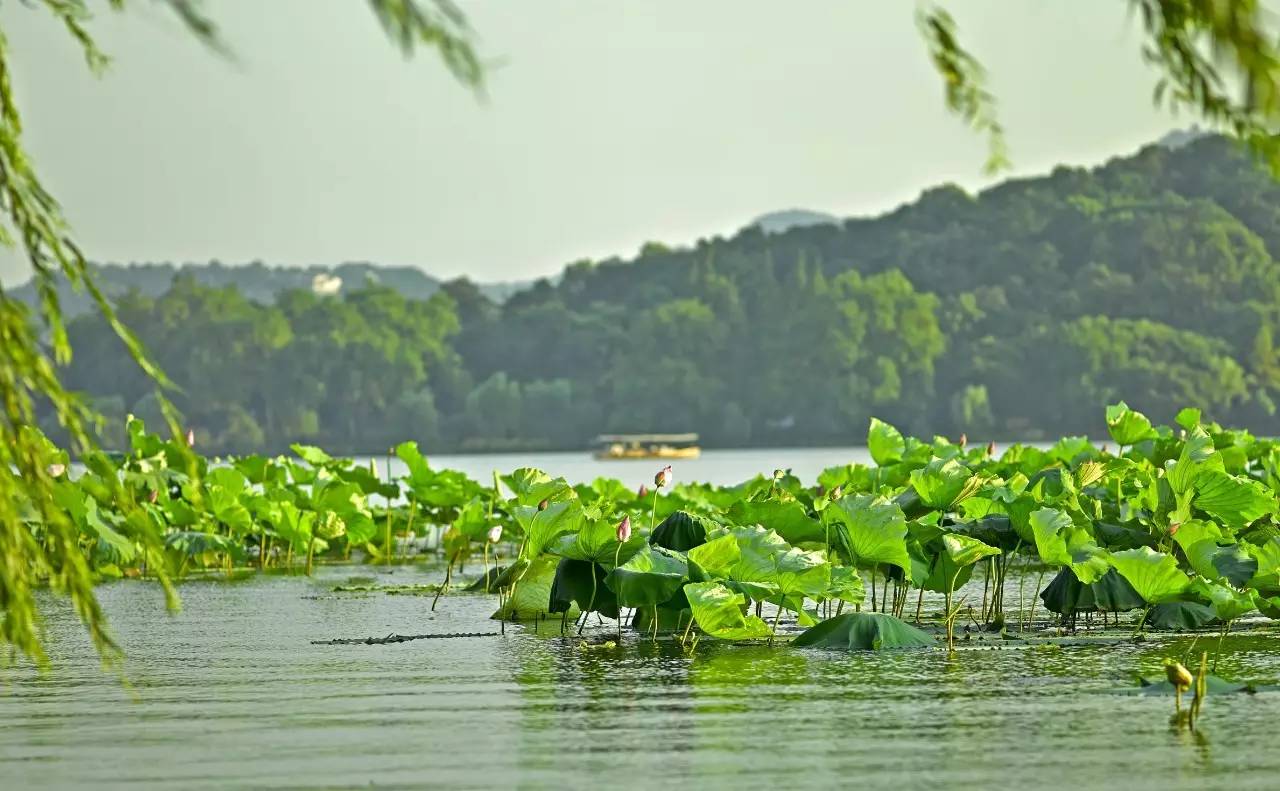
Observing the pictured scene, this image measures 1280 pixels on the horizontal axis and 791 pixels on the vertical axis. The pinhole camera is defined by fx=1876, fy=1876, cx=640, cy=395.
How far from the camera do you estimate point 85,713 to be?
5449 mm

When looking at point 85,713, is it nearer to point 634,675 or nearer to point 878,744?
point 634,675

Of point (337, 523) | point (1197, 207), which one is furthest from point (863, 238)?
point (337, 523)

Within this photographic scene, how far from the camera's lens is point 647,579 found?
623cm

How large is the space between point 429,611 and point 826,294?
3257 inches

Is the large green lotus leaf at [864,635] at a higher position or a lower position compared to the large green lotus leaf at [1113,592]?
lower

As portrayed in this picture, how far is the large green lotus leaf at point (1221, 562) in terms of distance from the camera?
673 centimetres

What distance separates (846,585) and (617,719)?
1610 millimetres

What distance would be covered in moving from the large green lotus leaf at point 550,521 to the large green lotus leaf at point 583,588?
0.11m

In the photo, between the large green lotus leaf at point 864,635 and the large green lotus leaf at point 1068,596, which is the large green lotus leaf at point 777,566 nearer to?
the large green lotus leaf at point 864,635

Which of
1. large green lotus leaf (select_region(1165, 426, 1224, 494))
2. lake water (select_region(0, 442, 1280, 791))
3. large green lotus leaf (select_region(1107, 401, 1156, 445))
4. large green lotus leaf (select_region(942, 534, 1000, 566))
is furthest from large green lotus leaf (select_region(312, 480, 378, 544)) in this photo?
large green lotus leaf (select_region(1165, 426, 1224, 494))

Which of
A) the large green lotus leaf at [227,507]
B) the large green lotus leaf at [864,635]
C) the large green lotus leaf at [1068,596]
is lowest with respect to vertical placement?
the large green lotus leaf at [864,635]

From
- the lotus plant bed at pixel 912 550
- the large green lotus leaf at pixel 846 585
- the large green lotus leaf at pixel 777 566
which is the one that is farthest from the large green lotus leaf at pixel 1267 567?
the large green lotus leaf at pixel 777 566

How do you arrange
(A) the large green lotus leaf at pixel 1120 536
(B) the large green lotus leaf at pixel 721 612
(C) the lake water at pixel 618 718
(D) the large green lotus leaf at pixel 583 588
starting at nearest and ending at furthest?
(C) the lake water at pixel 618 718
(B) the large green lotus leaf at pixel 721 612
(D) the large green lotus leaf at pixel 583 588
(A) the large green lotus leaf at pixel 1120 536

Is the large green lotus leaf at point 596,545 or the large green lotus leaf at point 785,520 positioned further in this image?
the large green lotus leaf at point 785,520
